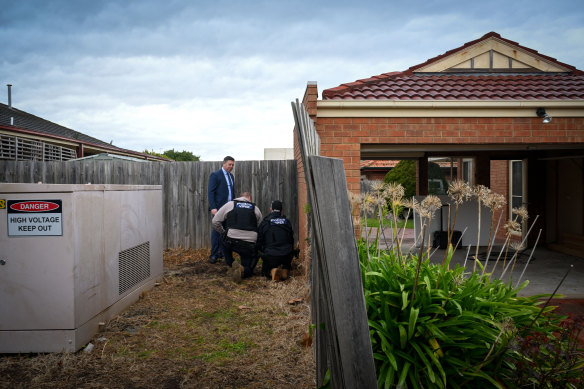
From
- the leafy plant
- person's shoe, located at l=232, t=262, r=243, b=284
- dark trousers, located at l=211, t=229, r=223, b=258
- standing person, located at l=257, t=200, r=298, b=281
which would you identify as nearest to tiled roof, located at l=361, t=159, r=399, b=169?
dark trousers, located at l=211, t=229, r=223, b=258

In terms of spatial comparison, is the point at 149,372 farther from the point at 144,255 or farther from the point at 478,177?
the point at 478,177

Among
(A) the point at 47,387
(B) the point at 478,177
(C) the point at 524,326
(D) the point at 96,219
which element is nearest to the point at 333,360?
(C) the point at 524,326

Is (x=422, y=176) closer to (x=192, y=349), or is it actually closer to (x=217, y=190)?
(x=217, y=190)

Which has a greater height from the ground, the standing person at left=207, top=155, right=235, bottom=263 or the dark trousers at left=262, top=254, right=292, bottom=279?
the standing person at left=207, top=155, right=235, bottom=263

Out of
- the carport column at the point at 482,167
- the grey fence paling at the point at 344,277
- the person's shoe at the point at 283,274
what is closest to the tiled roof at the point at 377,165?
the carport column at the point at 482,167

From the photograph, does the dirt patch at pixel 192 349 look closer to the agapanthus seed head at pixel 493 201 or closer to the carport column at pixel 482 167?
the agapanthus seed head at pixel 493 201

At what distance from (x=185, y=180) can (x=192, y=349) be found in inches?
245

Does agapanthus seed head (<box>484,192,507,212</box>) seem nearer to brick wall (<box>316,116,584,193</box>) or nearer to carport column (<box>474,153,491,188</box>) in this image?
brick wall (<box>316,116,584,193</box>)

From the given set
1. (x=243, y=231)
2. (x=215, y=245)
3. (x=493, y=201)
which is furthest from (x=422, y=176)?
(x=493, y=201)

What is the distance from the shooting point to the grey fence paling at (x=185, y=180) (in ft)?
31.7

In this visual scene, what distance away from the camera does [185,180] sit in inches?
388

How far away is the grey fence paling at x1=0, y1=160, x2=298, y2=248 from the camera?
9656 mm

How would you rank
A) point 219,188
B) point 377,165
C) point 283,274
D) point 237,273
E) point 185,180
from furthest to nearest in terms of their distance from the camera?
point 377,165, point 185,180, point 219,188, point 283,274, point 237,273

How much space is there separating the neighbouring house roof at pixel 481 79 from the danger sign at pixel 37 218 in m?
4.09
